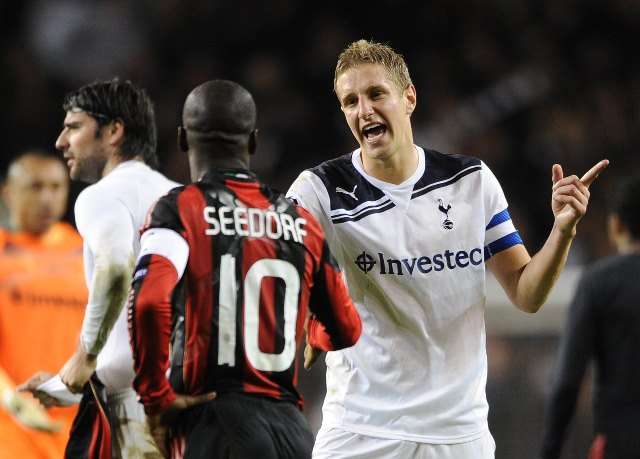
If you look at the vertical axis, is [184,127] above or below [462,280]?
above

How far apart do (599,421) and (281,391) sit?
5.29 ft

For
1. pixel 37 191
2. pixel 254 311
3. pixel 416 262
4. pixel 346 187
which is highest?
pixel 37 191

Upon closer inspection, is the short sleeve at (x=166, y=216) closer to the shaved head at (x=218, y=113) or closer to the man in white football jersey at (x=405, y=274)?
the shaved head at (x=218, y=113)

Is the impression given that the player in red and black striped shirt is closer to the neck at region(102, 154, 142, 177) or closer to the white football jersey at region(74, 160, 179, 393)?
the white football jersey at region(74, 160, 179, 393)

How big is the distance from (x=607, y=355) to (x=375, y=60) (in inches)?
55.0

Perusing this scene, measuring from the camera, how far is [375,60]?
4.09 m

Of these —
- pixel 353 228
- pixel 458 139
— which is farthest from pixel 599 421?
pixel 458 139

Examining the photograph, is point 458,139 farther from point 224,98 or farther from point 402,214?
point 224,98

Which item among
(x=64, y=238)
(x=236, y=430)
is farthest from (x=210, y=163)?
(x=64, y=238)

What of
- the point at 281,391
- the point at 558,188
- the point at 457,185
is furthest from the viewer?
the point at 457,185

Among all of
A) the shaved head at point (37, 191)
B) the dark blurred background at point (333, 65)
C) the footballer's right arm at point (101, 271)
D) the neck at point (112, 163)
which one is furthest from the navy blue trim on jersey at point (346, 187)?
the dark blurred background at point (333, 65)

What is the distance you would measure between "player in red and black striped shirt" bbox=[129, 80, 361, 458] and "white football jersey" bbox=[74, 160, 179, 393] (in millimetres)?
699

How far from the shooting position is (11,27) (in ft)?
37.4

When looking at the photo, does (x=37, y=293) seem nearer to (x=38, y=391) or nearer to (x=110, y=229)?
(x=38, y=391)
